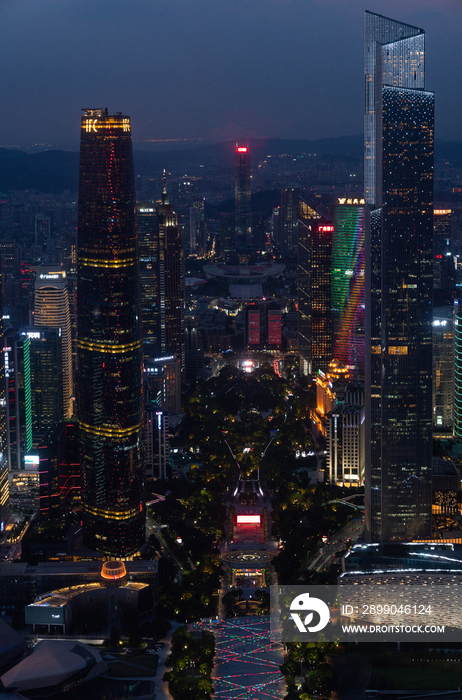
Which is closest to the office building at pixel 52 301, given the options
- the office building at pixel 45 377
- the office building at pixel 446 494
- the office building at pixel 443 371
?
the office building at pixel 45 377

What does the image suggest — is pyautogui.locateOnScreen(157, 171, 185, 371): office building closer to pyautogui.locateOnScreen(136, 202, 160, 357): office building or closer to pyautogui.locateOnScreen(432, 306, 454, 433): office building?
Result: pyautogui.locateOnScreen(136, 202, 160, 357): office building

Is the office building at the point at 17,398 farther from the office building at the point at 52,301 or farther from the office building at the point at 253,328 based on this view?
the office building at the point at 253,328

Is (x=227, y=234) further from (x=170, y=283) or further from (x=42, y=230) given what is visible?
(x=170, y=283)

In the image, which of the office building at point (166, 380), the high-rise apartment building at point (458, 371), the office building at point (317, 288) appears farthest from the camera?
the office building at point (317, 288)

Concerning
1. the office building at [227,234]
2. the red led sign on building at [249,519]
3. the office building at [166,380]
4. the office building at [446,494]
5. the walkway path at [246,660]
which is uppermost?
the office building at [227,234]

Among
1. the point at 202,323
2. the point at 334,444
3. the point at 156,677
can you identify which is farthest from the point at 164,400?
the point at 156,677

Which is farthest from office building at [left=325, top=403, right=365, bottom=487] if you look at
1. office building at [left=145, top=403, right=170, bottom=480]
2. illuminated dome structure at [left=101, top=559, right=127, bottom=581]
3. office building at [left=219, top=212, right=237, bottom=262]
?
office building at [left=219, top=212, right=237, bottom=262]
